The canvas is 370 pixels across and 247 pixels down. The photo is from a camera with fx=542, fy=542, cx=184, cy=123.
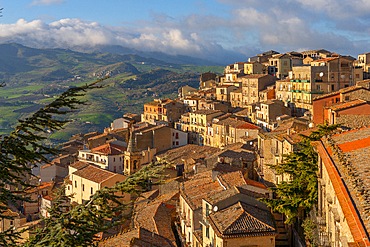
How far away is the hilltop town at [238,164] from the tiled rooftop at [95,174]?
0.35ft

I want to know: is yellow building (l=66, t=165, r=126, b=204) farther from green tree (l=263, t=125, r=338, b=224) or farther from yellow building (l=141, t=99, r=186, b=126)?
yellow building (l=141, t=99, r=186, b=126)

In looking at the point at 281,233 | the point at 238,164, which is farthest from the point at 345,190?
the point at 238,164

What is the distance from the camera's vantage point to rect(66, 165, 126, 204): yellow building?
149 feet

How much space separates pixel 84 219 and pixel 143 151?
44.4 metres

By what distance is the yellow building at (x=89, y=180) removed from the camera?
4531 centimetres

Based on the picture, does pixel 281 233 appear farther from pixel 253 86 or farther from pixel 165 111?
pixel 165 111

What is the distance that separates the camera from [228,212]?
76.6 ft

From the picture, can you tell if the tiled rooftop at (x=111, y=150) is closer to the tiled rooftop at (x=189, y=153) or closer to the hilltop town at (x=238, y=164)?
the hilltop town at (x=238, y=164)

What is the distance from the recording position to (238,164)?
40031mm

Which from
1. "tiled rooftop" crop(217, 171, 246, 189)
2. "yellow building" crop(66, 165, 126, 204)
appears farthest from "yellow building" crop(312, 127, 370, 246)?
"yellow building" crop(66, 165, 126, 204)

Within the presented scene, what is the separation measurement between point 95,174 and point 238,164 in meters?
14.5

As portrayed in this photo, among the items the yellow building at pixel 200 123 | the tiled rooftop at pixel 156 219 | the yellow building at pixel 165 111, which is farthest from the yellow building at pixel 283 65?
the tiled rooftop at pixel 156 219

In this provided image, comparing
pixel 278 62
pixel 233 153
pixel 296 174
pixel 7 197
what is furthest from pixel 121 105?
pixel 7 197

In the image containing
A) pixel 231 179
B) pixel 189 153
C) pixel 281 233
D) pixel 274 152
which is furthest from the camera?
pixel 189 153
